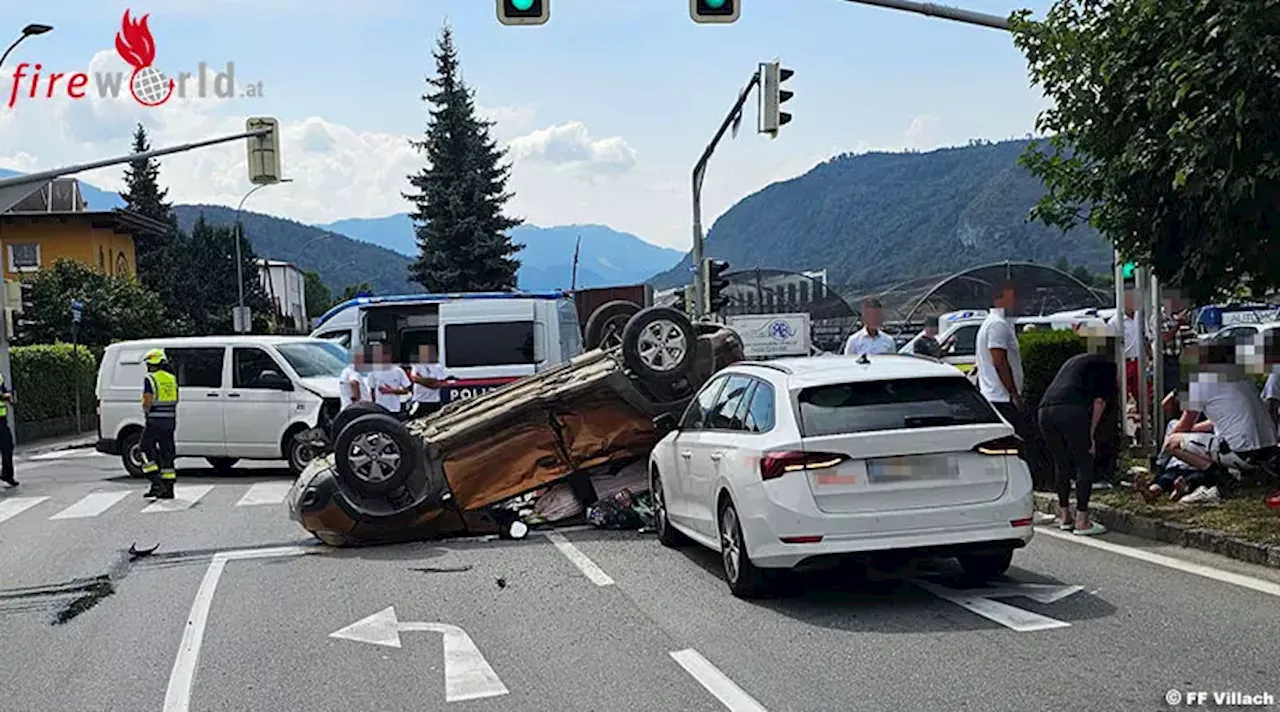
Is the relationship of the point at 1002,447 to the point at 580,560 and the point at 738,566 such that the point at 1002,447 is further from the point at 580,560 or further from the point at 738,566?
the point at 580,560

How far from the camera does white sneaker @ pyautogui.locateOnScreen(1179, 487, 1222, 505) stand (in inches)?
419

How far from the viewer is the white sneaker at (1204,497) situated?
10.6 meters

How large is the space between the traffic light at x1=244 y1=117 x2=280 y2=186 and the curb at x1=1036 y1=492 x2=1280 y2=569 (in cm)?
1585

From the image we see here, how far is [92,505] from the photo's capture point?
1592 centimetres

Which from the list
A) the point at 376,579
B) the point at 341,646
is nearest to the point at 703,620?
the point at 341,646

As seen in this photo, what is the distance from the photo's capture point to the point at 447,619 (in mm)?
8289

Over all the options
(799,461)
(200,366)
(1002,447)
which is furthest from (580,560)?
(200,366)

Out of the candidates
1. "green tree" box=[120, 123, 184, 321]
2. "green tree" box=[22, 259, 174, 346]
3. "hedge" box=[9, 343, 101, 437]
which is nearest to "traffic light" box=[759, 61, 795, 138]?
"hedge" box=[9, 343, 101, 437]

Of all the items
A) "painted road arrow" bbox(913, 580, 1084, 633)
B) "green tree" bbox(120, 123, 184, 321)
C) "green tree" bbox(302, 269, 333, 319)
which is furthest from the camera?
"green tree" bbox(302, 269, 333, 319)

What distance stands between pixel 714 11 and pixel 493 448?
5247 mm

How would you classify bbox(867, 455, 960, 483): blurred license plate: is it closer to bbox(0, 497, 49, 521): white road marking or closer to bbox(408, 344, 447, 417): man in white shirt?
bbox(408, 344, 447, 417): man in white shirt

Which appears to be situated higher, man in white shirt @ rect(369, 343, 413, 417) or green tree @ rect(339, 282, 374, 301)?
green tree @ rect(339, 282, 374, 301)

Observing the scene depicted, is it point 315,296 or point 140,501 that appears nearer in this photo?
point 140,501

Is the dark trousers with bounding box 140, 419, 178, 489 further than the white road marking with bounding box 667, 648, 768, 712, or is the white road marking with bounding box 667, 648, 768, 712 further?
the dark trousers with bounding box 140, 419, 178, 489
